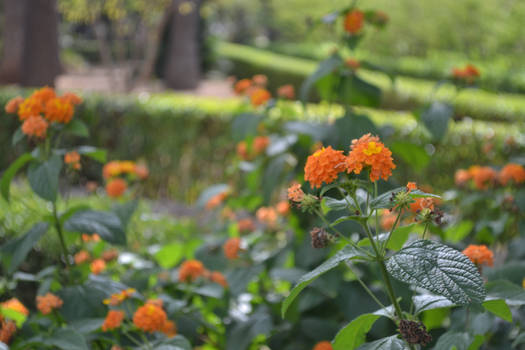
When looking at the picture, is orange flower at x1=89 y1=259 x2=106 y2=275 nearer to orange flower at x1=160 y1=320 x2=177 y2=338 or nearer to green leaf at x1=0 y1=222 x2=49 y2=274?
green leaf at x1=0 y1=222 x2=49 y2=274

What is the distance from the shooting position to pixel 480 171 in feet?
6.29

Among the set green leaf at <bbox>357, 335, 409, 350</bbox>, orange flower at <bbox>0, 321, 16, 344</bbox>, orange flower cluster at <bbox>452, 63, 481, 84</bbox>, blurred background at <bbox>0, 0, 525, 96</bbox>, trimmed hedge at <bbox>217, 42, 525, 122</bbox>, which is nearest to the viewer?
green leaf at <bbox>357, 335, 409, 350</bbox>

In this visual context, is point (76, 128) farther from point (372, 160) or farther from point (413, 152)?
point (413, 152)

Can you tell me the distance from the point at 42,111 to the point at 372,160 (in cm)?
92

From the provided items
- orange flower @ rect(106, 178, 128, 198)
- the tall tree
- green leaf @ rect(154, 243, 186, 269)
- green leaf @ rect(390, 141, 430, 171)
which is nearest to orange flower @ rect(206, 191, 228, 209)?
green leaf @ rect(154, 243, 186, 269)

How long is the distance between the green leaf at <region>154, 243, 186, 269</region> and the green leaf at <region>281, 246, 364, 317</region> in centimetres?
134

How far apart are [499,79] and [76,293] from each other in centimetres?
1279

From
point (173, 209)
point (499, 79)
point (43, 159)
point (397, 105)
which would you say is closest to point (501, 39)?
point (499, 79)

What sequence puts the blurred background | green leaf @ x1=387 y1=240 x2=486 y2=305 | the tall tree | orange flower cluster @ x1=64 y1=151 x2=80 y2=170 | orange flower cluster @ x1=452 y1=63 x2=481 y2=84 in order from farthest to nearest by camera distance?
the blurred background < the tall tree < orange flower cluster @ x1=452 y1=63 x2=481 y2=84 < orange flower cluster @ x1=64 y1=151 x2=80 y2=170 < green leaf @ x1=387 y1=240 x2=486 y2=305

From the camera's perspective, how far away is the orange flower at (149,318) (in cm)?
117

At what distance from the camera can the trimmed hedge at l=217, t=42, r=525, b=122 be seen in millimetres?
6957

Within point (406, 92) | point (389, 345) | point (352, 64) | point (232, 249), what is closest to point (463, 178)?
point (352, 64)

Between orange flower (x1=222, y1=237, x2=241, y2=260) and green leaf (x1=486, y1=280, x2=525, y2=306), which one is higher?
green leaf (x1=486, y1=280, x2=525, y2=306)

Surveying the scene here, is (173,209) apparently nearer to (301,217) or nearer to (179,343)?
(301,217)
